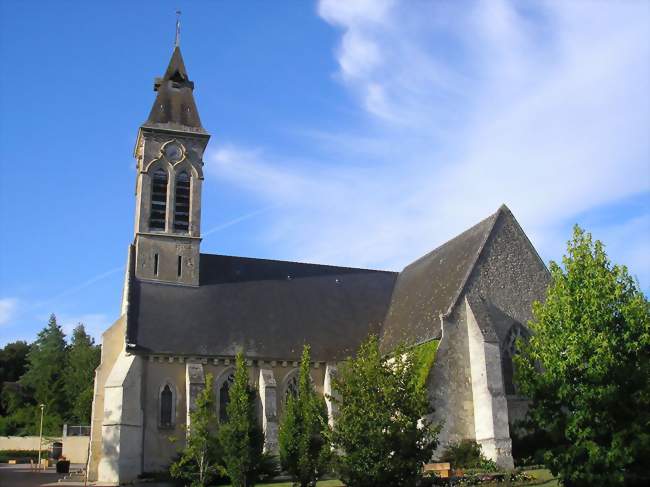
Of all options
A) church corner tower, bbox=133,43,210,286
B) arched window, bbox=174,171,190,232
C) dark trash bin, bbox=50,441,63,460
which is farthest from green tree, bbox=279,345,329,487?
dark trash bin, bbox=50,441,63,460

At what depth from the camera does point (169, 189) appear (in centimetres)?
3394

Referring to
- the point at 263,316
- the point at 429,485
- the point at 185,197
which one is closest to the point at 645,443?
the point at 429,485

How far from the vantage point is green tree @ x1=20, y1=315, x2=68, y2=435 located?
64.8 m

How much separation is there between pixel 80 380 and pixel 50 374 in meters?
5.86

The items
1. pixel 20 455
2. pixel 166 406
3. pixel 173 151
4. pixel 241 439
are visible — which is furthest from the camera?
pixel 20 455

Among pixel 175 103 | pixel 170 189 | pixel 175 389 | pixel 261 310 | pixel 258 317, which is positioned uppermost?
pixel 175 103

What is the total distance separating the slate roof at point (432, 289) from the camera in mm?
27420

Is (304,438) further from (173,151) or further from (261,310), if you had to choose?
(173,151)

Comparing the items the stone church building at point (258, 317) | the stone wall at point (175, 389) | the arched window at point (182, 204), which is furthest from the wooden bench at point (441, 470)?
the arched window at point (182, 204)

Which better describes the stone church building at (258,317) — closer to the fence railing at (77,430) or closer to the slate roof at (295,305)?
the slate roof at (295,305)

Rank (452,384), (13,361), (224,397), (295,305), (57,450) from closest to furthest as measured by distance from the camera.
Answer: (452,384), (224,397), (295,305), (57,450), (13,361)

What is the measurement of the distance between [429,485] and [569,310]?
6824mm

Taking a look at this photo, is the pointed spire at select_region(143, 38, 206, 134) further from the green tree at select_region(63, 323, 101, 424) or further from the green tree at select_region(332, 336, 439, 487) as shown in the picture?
the green tree at select_region(63, 323, 101, 424)

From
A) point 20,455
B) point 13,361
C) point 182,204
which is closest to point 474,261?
point 182,204
